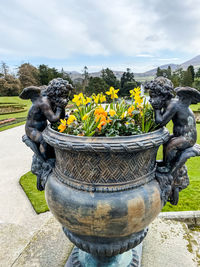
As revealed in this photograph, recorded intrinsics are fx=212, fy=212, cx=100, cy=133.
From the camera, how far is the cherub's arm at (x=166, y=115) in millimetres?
2057

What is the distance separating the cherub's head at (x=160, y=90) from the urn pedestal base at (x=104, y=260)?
74.8 inches

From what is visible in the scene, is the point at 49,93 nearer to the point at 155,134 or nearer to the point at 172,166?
the point at 155,134

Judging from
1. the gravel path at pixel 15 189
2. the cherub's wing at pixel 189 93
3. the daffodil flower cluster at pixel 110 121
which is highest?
the cherub's wing at pixel 189 93

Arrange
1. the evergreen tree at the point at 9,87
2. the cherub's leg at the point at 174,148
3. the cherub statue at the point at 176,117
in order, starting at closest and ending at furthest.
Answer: the cherub statue at the point at 176,117, the cherub's leg at the point at 174,148, the evergreen tree at the point at 9,87

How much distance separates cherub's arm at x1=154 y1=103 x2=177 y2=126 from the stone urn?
0.28 ft

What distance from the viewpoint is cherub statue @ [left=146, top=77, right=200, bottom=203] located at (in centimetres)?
204

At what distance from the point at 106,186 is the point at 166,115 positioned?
892 mm

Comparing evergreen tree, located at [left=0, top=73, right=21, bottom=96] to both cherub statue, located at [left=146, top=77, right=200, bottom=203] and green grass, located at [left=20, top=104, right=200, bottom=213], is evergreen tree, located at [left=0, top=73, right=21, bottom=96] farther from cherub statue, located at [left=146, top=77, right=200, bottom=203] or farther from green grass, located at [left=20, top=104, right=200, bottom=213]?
cherub statue, located at [left=146, top=77, right=200, bottom=203]

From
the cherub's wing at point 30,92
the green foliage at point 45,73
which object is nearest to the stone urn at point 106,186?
the cherub's wing at point 30,92

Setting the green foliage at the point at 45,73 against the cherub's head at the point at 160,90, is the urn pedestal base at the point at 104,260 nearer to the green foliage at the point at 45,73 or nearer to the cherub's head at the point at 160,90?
the cherub's head at the point at 160,90

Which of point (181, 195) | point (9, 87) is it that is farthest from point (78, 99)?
point (9, 87)

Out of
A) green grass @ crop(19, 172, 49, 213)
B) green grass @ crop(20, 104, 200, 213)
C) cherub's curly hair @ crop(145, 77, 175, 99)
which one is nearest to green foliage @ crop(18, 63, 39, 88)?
green grass @ crop(19, 172, 49, 213)

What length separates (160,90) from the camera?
2025 mm

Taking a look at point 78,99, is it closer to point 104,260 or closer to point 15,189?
point 104,260
